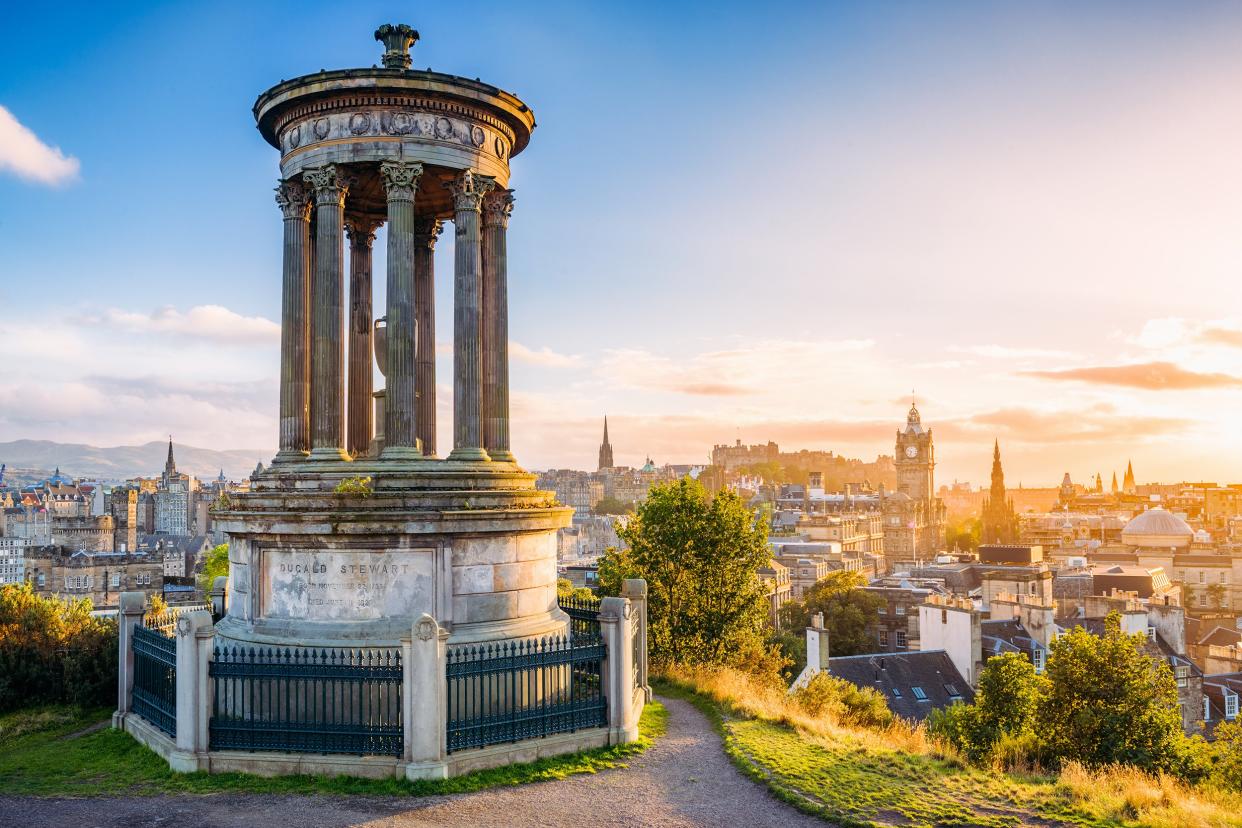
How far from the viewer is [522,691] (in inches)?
622

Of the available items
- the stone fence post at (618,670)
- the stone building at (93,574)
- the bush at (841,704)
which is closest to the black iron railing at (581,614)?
the stone fence post at (618,670)

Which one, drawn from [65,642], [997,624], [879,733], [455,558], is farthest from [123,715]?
[997,624]

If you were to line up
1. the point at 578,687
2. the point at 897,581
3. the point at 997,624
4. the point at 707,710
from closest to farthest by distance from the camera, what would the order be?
the point at 578,687
the point at 707,710
the point at 997,624
the point at 897,581

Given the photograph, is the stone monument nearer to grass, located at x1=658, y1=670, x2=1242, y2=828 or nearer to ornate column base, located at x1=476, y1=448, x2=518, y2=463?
ornate column base, located at x1=476, y1=448, x2=518, y2=463

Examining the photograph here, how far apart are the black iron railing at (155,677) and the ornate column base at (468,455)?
5.73 metres

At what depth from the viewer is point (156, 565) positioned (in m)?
141

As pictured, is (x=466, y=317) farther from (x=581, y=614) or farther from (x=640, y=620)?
(x=640, y=620)

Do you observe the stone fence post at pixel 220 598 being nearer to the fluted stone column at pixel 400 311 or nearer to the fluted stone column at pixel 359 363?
the fluted stone column at pixel 359 363

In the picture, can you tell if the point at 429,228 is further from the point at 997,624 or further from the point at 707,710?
the point at 997,624

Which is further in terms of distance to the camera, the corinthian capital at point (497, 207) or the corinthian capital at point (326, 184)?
the corinthian capital at point (497, 207)

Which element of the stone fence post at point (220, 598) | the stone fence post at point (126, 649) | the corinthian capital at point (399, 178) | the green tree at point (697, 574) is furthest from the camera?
the green tree at point (697, 574)

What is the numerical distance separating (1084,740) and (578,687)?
14.9 m

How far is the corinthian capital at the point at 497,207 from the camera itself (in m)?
20.0

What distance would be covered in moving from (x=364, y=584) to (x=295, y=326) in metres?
5.80
